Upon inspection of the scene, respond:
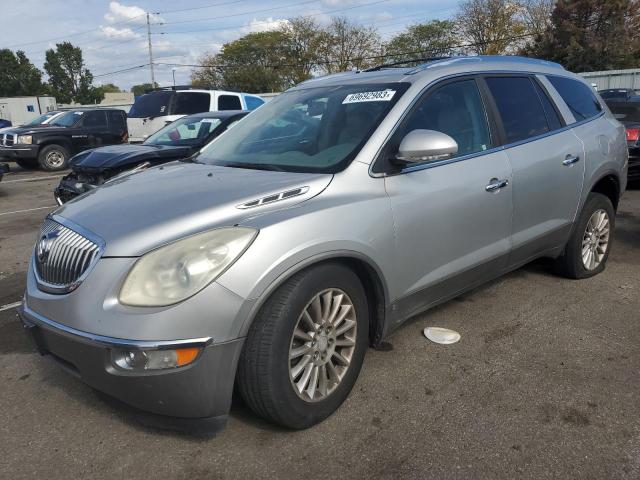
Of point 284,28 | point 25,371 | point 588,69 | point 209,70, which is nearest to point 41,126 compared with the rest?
point 25,371

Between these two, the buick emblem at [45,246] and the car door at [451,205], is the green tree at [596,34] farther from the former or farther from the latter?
the buick emblem at [45,246]

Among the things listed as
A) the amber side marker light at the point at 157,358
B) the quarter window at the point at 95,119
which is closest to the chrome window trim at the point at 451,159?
the amber side marker light at the point at 157,358

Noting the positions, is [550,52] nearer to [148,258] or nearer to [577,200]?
[577,200]

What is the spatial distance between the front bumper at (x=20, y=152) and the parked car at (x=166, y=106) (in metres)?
4.54

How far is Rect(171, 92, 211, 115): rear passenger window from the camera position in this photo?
37.3 feet

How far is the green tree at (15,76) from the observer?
7088 centimetres

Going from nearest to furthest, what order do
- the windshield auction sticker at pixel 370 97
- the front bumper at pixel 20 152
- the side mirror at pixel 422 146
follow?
the side mirror at pixel 422 146
the windshield auction sticker at pixel 370 97
the front bumper at pixel 20 152

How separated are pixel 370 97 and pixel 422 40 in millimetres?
62021

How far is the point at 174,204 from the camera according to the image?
2.58 meters

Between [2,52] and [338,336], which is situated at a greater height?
[2,52]

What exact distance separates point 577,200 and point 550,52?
4082 cm

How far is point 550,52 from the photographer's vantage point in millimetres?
39781

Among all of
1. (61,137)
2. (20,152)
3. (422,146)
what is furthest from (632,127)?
(20,152)

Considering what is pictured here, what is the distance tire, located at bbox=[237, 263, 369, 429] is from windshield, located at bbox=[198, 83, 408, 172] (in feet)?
2.15
